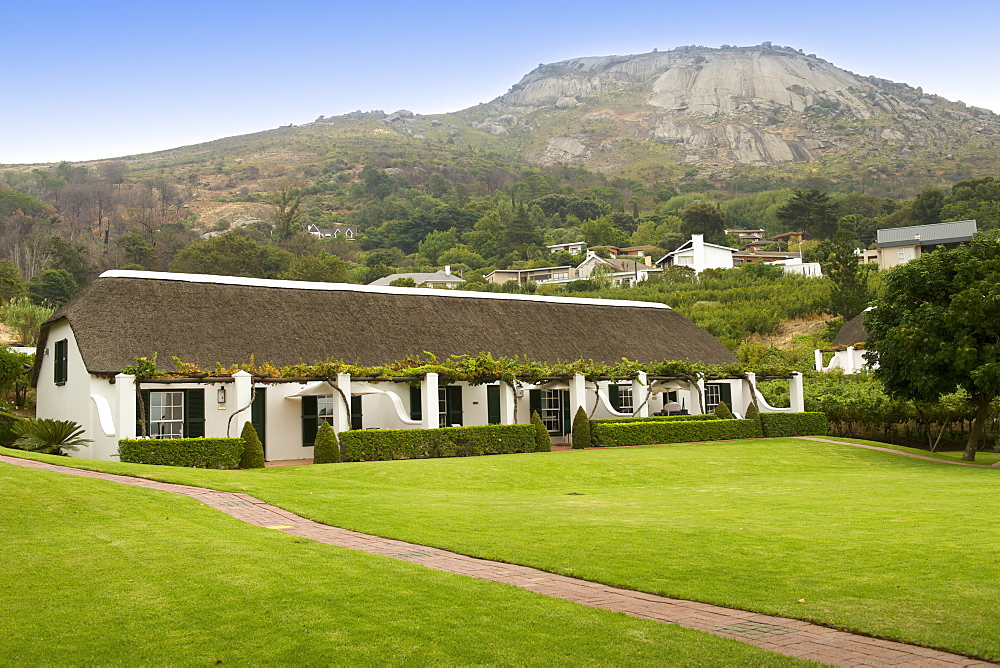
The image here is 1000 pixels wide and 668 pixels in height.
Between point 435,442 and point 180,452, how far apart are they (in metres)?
6.30

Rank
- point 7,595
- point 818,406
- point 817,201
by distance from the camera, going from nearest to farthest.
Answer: point 7,595, point 818,406, point 817,201

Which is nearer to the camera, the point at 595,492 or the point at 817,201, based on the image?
the point at 595,492

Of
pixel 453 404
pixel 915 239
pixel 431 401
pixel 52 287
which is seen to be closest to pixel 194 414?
pixel 431 401

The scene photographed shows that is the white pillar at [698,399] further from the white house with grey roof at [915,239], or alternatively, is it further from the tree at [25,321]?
the white house with grey roof at [915,239]

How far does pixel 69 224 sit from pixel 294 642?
12248 cm

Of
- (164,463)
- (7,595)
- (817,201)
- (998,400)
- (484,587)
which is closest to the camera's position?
(7,595)

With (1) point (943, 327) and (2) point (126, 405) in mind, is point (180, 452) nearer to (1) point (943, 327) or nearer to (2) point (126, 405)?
(2) point (126, 405)

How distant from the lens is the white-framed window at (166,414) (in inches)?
830

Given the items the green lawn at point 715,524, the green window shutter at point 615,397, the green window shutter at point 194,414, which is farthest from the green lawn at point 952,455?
the green window shutter at point 194,414

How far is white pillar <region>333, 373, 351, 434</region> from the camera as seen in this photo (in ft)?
71.9

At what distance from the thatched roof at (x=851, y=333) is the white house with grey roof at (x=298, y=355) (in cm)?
1889

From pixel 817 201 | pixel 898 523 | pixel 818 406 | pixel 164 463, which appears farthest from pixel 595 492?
pixel 817 201

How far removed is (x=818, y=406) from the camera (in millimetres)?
33438

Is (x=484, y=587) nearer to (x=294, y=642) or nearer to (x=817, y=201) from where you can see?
(x=294, y=642)
